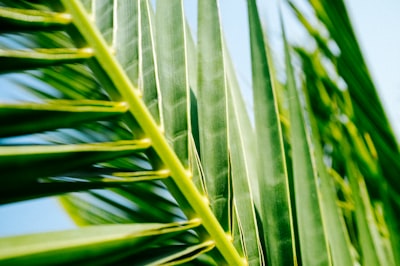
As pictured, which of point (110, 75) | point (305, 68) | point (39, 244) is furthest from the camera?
point (305, 68)

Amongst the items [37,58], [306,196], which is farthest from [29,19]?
[306,196]

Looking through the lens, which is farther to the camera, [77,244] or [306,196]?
[306,196]

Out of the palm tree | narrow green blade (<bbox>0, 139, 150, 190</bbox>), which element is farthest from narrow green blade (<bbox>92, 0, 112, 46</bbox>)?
narrow green blade (<bbox>0, 139, 150, 190</bbox>)

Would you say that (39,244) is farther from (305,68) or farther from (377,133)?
(305,68)

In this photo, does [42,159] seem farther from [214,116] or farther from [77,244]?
[214,116]

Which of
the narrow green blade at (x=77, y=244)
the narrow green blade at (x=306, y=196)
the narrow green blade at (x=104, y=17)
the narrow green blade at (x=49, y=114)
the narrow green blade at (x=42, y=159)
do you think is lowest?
the narrow green blade at (x=306, y=196)

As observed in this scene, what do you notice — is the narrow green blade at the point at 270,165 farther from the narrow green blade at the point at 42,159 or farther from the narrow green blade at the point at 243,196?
the narrow green blade at the point at 42,159

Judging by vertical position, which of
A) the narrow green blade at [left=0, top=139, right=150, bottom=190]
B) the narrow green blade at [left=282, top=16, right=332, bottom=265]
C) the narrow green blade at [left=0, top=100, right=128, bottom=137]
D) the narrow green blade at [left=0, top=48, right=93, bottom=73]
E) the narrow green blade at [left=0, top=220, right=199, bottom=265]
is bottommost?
the narrow green blade at [left=282, top=16, right=332, bottom=265]

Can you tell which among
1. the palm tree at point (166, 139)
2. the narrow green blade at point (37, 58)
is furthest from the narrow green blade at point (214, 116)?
the narrow green blade at point (37, 58)

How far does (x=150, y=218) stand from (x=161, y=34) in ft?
0.72

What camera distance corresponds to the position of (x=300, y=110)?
446mm

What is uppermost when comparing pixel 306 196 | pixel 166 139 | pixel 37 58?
pixel 37 58

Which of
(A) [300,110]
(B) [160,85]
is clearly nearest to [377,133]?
(A) [300,110]

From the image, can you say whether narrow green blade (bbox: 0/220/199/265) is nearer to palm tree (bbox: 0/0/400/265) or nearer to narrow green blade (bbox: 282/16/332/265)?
palm tree (bbox: 0/0/400/265)
